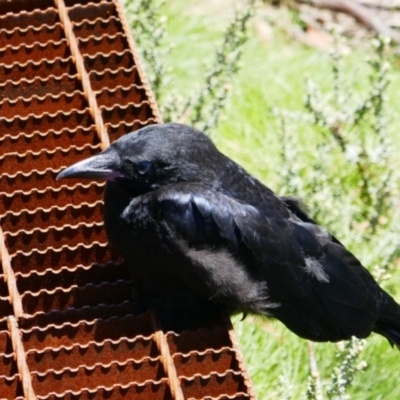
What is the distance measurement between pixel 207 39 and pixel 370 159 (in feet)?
6.05

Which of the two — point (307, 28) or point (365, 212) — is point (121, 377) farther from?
point (307, 28)

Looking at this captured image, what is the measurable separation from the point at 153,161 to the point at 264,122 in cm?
247

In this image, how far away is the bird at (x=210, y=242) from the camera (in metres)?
3.22

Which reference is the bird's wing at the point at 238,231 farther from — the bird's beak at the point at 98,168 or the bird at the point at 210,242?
the bird's beak at the point at 98,168

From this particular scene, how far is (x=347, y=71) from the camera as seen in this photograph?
6.44 m

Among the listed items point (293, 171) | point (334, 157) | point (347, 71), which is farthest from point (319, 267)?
point (347, 71)

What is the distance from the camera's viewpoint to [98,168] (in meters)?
3.27

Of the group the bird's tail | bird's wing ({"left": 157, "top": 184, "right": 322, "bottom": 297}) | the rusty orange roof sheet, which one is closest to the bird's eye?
bird's wing ({"left": 157, "top": 184, "right": 322, "bottom": 297})

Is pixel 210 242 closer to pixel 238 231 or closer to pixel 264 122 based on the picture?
pixel 238 231

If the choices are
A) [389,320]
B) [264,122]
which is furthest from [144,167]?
[264,122]

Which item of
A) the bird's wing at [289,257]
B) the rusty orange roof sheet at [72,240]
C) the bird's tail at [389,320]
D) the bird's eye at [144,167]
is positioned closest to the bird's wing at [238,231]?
the bird's wing at [289,257]

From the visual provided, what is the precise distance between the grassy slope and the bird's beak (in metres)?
0.97

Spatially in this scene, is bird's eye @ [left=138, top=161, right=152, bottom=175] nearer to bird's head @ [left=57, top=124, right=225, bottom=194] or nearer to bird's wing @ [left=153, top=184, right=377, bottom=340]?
bird's head @ [left=57, top=124, right=225, bottom=194]

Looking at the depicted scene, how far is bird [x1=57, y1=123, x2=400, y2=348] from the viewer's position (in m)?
3.22
